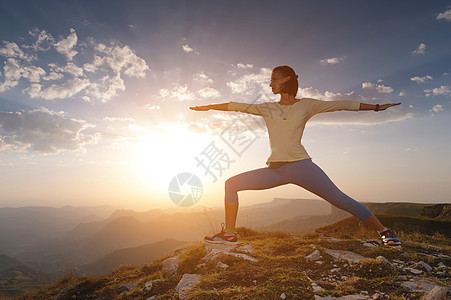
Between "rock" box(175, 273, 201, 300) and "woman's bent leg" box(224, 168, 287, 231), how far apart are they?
1219mm

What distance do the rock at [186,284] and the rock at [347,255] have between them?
9.18 feet

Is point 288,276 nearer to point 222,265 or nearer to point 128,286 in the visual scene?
point 222,265

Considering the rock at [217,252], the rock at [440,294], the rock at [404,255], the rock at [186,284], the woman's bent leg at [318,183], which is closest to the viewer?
the rock at [440,294]

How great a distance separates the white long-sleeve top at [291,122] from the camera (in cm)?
421

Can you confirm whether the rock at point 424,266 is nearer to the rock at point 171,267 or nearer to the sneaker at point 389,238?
the sneaker at point 389,238

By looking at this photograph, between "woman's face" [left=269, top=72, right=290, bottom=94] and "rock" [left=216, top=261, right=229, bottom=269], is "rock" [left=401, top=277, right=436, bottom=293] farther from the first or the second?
"woman's face" [left=269, top=72, right=290, bottom=94]

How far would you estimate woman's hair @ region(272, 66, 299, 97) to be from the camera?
4555 mm

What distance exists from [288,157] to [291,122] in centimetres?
67

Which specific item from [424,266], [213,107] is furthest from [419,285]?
[213,107]

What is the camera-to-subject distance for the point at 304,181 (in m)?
4.17

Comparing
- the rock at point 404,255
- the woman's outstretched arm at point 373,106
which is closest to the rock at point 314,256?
the rock at point 404,255

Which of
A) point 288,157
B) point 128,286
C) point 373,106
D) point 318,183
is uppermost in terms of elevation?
point 373,106

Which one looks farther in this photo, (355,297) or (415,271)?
(415,271)

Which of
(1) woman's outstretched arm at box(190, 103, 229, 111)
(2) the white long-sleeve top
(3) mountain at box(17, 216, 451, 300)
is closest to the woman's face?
(2) the white long-sleeve top
